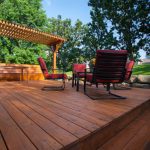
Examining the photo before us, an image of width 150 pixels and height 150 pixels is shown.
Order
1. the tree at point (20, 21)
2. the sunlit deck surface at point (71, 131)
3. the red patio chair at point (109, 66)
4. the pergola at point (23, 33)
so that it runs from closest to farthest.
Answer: the sunlit deck surface at point (71, 131) → the red patio chair at point (109, 66) → the pergola at point (23, 33) → the tree at point (20, 21)

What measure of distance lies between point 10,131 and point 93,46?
51.1ft

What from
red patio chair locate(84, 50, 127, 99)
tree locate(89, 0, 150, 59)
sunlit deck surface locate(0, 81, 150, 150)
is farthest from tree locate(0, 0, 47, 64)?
sunlit deck surface locate(0, 81, 150, 150)

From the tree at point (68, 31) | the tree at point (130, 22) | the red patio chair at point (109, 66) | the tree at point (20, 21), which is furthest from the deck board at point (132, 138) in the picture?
the tree at point (68, 31)

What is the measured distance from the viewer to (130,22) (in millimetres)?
12781

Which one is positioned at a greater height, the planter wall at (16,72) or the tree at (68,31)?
the tree at (68,31)

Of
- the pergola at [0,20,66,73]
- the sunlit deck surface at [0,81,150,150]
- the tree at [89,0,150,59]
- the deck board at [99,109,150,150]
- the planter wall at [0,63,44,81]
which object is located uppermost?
the tree at [89,0,150,59]

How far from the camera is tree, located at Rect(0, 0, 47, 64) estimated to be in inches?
599

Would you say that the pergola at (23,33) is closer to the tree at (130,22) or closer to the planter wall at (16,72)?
the planter wall at (16,72)

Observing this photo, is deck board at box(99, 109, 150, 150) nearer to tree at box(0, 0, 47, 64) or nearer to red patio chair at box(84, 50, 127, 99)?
red patio chair at box(84, 50, 127, 99)

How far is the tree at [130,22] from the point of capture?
12.3 metres

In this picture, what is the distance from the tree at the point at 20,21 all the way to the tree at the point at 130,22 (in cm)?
727

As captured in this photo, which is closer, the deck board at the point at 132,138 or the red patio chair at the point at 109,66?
the deck board at the point at 132,138

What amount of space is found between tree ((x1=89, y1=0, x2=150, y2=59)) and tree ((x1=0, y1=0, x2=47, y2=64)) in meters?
7.27

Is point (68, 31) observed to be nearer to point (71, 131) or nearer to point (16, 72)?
point (16, 72)
